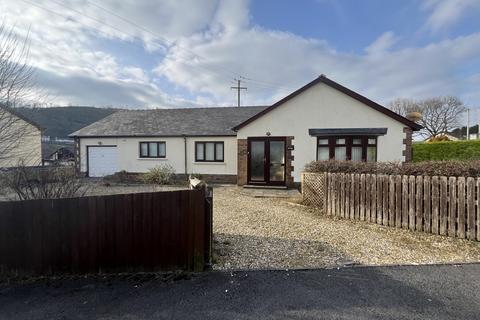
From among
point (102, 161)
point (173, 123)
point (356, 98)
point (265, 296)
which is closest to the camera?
point (265, 296)

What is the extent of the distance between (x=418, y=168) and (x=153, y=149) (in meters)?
14.9

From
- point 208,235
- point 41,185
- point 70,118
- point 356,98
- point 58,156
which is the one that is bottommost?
point 208,235

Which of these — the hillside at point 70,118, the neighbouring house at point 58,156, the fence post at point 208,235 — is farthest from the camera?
the hillside at point 70,118

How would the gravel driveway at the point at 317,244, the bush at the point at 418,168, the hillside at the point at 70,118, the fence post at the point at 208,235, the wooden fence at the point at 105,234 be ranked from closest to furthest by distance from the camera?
the wooden fence at the point at 105,234
the fence post at the point at 208,235
the gravel driveway at the point at 317,244
the bush at the point at 418,168
the hillside at the point at 70,118

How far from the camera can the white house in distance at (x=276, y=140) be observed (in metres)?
13.0

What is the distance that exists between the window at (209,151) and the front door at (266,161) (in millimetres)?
2805

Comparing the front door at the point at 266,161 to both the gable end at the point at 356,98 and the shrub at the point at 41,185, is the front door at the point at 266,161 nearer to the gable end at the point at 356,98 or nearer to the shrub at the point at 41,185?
the gable end at the point at 356,98

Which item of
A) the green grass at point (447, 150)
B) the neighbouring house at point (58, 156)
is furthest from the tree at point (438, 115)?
the neighbouring house at point (58, 156)

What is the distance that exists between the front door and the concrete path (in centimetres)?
967

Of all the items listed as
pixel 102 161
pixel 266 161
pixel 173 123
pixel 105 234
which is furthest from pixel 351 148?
pixel 102 161

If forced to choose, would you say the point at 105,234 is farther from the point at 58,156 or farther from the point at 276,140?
the point at 58,156

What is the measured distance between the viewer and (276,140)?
46.0 feet

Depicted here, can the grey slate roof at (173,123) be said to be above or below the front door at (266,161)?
above

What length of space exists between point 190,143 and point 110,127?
6.51 metres
